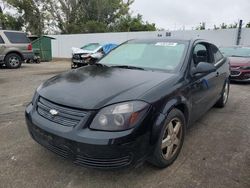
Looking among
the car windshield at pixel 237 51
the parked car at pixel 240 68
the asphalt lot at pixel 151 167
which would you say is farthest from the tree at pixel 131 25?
the asphalt lot at pixel 151 167

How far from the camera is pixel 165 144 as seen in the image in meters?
2.64

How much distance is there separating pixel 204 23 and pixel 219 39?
12215 millimetres

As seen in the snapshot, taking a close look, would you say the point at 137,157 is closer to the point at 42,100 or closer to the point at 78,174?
the point at 78,174

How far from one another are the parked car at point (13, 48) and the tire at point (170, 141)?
34.8 ft

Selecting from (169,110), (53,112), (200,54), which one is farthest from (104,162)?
(200,54)

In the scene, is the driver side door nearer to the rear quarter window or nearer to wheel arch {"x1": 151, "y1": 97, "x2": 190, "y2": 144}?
wheel arch {"x1": 151, "y1": 97, "x2": 190, "y2": 144}

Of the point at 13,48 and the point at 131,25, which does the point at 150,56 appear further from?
the point at 131,25

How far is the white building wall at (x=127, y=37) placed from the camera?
45.2ft

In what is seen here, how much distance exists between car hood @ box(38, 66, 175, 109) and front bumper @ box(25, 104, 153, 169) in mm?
271

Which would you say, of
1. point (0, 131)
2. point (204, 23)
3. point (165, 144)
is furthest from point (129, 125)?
point (204, 23)

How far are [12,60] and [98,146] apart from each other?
11.0 meters

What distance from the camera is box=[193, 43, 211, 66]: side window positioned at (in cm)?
357

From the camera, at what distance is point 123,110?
7.33 ft

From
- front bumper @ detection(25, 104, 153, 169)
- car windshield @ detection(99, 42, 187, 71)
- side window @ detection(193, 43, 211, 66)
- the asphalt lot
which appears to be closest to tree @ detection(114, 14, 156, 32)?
side window @ detection(193, 43, 211, 66)
